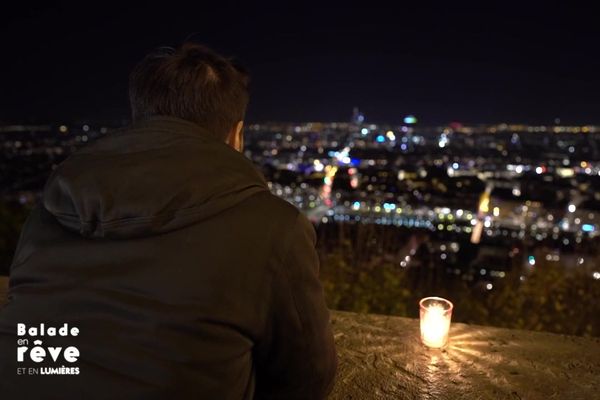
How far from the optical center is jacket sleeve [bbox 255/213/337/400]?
0.82 m

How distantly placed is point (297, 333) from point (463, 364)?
117 cm

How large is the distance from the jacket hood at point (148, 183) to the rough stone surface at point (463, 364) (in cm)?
110

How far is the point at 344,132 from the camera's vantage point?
93.0 ft

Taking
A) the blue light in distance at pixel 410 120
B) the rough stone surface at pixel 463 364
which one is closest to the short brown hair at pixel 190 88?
the rough stone surface at pixel 463 364

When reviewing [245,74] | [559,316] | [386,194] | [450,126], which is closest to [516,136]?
[450,126]

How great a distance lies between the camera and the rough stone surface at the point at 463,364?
1.63m

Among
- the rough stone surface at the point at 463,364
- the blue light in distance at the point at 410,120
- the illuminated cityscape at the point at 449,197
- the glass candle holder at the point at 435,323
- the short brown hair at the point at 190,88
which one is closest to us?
the short brown hair at the point at 190,88

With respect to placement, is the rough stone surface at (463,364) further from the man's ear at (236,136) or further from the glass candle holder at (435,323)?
the man's ear at (236,136)

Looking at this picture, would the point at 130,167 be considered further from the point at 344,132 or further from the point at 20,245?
the point at 344,132

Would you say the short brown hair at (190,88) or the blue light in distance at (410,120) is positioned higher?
the blue light in distance at (410,120)

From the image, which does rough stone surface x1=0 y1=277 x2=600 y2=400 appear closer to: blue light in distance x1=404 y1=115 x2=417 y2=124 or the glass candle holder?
the glass candle holder

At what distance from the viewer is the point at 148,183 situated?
2.52ft

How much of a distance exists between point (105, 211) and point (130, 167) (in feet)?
0.28

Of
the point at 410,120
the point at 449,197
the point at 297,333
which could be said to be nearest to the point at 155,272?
the point at 297,333
